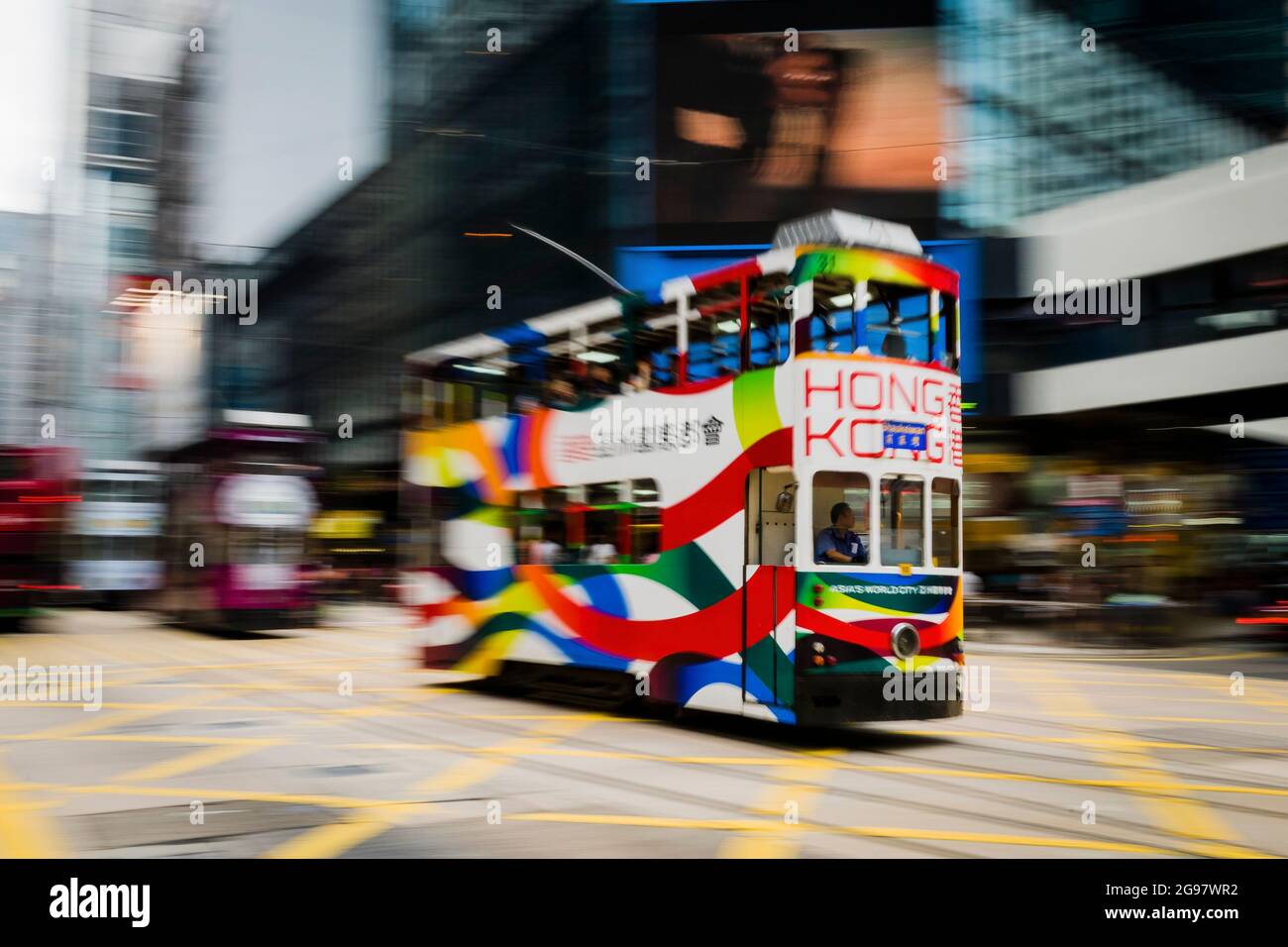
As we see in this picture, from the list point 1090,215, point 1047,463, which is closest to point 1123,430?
point 1047,463

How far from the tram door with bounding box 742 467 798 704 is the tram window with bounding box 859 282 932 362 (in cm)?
128

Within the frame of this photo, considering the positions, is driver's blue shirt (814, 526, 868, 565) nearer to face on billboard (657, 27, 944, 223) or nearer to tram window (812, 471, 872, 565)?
tram window (812, 471, 872, 565)

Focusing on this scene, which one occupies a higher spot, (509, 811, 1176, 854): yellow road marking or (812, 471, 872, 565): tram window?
(812, 471, 872, 565): tram window

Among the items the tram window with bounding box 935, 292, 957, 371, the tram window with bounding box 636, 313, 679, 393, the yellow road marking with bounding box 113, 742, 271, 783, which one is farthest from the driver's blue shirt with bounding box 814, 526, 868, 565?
the yellow road marking with bounding box 113, 742, 271, 783

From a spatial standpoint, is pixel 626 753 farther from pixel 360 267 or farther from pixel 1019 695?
pixel 360 267

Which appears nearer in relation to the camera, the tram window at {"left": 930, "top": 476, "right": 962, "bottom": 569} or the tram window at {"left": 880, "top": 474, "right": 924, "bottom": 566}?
the tram window at {"left": 880, "top": 474, "right": 924, "bottom": 566}

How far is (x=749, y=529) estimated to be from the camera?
33.9 feet

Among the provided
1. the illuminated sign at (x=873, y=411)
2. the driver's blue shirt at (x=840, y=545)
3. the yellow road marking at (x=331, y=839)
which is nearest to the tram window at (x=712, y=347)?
the illuminated sign at (x=873, y=411)

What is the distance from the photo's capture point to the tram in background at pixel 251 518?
2202 cm

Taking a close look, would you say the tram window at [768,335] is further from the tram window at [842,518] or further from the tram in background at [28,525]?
the tram in background at [28,525]

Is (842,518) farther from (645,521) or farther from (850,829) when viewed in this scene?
(850,829)

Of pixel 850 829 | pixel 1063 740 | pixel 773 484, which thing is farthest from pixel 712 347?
pixel 850 829

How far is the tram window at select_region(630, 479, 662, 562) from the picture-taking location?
1124 centimetres

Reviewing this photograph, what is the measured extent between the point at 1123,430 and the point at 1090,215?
7271mm
